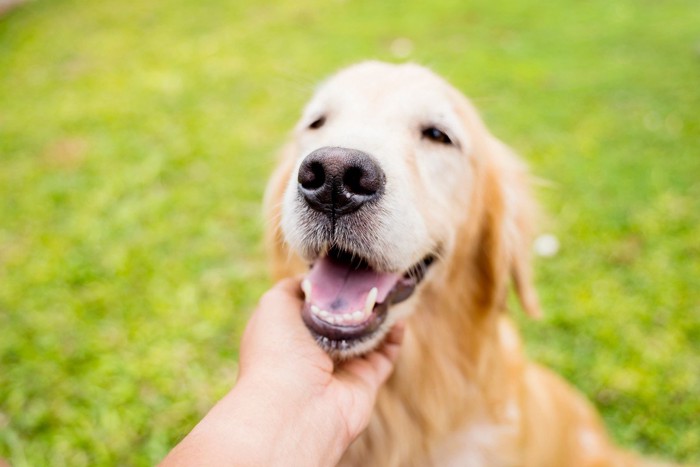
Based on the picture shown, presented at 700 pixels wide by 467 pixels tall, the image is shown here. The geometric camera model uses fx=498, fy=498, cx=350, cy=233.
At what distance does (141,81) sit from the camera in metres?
6.82

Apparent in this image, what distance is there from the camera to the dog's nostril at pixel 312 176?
1545mm

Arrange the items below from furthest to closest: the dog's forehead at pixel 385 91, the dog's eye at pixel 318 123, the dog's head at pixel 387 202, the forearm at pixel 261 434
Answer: the dog's eye at pixel 318 123
the dog's forehead at pixel 385 91
the dog's head at pixel 387 202
the forearm at pixel 261 434

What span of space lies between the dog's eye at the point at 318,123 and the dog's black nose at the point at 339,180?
0.69 meters

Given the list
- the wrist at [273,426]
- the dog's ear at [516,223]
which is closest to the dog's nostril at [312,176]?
the wrist at [273,426]

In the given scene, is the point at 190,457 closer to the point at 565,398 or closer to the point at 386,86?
the point at 386,86

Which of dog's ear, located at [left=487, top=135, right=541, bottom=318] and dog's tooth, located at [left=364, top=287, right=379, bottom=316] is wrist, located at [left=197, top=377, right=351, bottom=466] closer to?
dog's tooth, located at [left=364, top=287, right=379, bottom=316]

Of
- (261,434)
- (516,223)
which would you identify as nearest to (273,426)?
(261,434)

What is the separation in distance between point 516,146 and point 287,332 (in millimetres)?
4309

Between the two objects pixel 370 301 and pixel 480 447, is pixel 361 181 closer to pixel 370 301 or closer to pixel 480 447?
pixel 370 301

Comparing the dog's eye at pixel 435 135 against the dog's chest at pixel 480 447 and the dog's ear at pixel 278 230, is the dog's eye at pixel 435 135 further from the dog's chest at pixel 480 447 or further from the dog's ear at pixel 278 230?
the dog's chest at pixel 480 447

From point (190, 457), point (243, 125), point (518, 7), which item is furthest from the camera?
point (518, 7)

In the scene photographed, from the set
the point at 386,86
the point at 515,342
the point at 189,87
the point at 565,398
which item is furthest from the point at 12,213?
the point at 565,398

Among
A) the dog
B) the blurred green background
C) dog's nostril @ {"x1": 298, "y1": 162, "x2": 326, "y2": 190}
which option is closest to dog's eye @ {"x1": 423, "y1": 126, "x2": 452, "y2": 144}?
the dog

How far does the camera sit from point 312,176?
1.58 m
